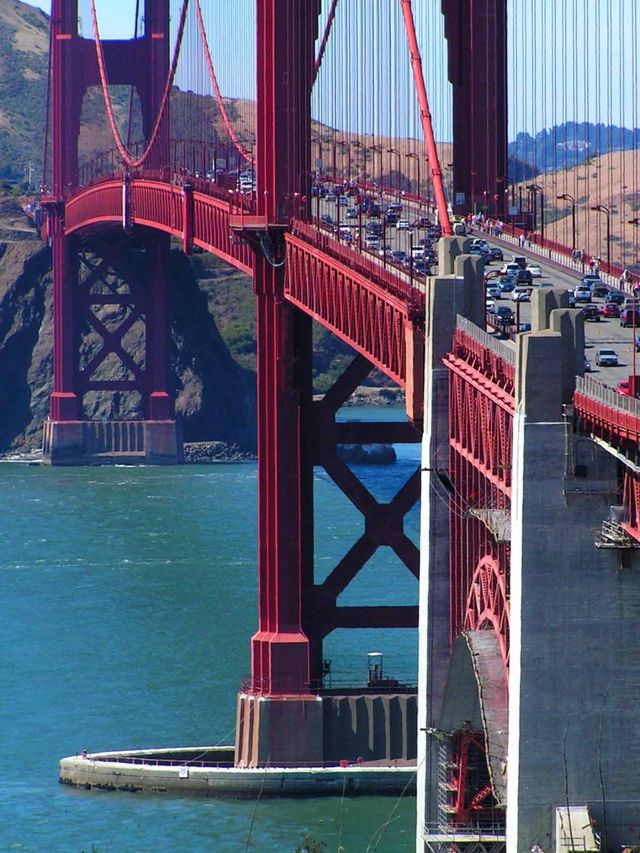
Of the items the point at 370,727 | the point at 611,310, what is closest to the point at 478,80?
the point at 611,310

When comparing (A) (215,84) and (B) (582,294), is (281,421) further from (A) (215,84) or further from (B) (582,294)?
(A) (215,84)

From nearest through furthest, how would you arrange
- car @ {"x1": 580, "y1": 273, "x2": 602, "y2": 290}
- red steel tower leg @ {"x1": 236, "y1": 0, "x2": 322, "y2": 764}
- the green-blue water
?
car @ {"x1": 580, "y1": 273, "x2": 602, "y2": 290} → the green-blue water → red steel tower leg @ {"x1": 236, "y1": 0, "x2": 322, "y2": 764}

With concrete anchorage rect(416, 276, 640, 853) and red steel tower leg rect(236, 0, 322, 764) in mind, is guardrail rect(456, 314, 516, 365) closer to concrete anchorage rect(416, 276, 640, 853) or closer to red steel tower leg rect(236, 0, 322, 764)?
concrete anchorage rect(416, 276, 640, 853)

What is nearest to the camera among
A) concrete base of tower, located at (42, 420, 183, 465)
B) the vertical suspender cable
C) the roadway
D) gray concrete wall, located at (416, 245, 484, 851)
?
the roadway

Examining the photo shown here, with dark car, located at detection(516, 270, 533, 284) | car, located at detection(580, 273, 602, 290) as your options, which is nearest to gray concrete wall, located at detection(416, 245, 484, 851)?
car, located at detection(580, 273, 602, 290)

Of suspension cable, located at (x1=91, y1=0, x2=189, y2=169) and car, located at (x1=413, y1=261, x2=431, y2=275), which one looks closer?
car, located at (x1=413, y1=261, x2=431, y2=275)

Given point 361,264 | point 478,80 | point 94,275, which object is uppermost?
point 478,80

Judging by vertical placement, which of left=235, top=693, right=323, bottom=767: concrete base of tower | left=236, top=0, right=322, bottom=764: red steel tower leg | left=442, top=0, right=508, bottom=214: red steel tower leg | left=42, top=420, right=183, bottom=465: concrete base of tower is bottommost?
left=42, top=420, right=183, bottom=465: concrete base of tower

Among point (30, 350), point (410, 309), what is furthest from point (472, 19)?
point (30, 350)
